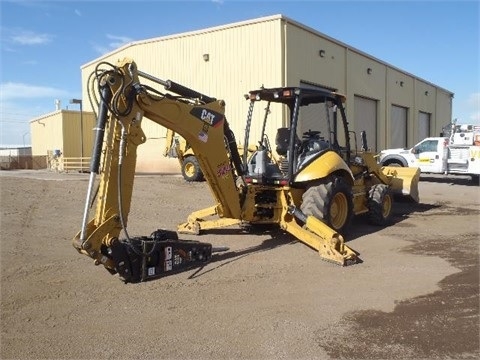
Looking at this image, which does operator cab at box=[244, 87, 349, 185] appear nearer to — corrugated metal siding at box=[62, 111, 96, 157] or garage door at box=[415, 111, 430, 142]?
corrugated metal siding at box=[62, 111, 96, 157]

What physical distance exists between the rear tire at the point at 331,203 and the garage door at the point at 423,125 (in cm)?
2932

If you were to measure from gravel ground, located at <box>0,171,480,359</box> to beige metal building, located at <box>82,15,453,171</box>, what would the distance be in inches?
366

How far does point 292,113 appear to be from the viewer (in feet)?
28.4

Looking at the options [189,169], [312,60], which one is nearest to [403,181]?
[189,169]

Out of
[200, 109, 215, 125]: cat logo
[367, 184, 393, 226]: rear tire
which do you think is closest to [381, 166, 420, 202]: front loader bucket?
[367, 184, 393, 226]: rear tire

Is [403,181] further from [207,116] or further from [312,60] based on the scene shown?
[312,60]

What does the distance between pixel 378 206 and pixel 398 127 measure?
24298mm

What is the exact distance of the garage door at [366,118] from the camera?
2703cm

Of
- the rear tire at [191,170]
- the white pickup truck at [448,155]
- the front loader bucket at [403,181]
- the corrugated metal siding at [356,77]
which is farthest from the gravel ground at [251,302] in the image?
the corrugated metal siding at [356,77]

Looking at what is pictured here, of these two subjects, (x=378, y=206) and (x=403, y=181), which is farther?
(x=403, y=181)

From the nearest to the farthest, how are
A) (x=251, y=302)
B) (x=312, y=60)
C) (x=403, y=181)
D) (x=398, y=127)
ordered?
(x=251, y=302), (x=403, y=181), (x=312, y=60), (x=398, y=127)

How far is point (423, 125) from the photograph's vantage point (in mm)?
37688

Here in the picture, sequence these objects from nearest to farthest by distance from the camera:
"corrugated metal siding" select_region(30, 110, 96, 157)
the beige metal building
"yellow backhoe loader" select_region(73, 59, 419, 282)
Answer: "yellow backhoe loader" select_region(73, 59, 419, 282)
the beige metal building
"corrugated metal siding" select_region(30, 110, 96, 157)

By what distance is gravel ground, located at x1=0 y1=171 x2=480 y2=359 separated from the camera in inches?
169
